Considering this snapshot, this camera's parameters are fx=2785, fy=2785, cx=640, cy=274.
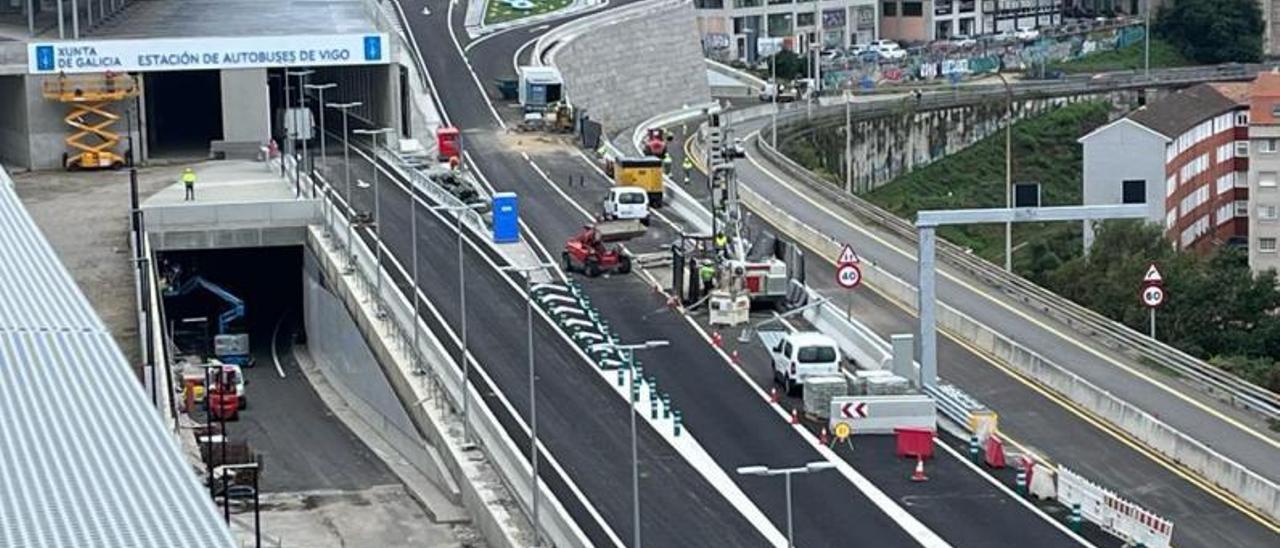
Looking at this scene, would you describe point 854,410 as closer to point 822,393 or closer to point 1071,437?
point 822,393

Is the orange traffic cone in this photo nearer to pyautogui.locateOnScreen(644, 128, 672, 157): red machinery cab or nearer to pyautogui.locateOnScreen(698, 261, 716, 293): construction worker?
pyautogui.locateOnScreen(698, 261, 716, 293): construction worker

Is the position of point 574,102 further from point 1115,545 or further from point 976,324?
point 1115,545

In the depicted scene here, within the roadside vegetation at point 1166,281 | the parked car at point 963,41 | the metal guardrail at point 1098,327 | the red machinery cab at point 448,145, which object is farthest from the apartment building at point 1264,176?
the parked car at point 963,41

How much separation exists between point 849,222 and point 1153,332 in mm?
17981

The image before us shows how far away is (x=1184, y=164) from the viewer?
117375 millimetres

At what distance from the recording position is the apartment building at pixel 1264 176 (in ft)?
369

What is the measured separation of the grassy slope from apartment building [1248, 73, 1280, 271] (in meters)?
9.86

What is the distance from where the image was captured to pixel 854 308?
7406cm

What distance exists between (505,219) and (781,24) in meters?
90.3

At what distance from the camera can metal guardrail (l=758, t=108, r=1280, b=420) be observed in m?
61.7

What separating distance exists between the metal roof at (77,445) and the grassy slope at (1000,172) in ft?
241

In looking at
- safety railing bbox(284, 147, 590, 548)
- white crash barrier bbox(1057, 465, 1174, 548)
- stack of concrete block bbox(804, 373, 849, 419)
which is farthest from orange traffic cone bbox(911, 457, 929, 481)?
safety railing bbox(284, 147, 590, 548)

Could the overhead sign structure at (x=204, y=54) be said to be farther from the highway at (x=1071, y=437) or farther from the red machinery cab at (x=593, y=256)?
the highway at (x=1071, y=437)

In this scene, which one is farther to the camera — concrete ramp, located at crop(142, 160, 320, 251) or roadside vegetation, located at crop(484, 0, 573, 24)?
roadside vegetation, located at crop(484, 0, 573, 24)
